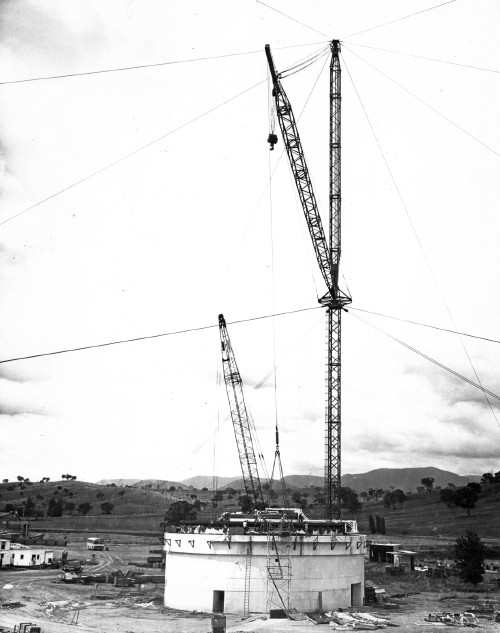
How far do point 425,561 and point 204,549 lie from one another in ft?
202

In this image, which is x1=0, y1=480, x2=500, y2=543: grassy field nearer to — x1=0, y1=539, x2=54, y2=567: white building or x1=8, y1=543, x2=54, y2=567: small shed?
x1=8, y1=543, x2=54, y2=567: small shed

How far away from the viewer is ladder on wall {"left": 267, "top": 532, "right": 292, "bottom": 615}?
41.0 metres

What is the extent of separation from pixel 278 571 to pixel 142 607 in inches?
404

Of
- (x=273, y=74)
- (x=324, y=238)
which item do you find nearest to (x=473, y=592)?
(x=324, y=238)

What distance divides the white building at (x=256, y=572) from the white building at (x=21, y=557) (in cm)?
3901

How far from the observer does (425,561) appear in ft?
Answer: 303

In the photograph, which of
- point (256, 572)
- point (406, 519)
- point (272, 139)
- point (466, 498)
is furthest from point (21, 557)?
point (406, 519)

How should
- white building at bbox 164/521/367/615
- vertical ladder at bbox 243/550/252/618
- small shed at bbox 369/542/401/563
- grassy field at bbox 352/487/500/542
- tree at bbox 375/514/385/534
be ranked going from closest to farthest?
vertical ladder at bbox 243/550/252/618 < white building at bbox 164/521/367/615 < small shed at bbox 369/542/401/563 < tree at bbox 375/514/385/534 < grassy field at bbox 352/487/500/542

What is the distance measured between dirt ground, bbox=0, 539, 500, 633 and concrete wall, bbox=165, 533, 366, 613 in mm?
1517

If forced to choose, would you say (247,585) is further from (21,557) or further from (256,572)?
(21,557)

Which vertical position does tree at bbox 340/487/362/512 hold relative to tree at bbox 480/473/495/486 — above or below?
below

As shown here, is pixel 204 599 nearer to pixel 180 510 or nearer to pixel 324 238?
pixel 324 238

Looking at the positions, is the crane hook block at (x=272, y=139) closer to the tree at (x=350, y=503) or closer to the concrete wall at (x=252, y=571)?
the concrete wall at (x=252, y=571)

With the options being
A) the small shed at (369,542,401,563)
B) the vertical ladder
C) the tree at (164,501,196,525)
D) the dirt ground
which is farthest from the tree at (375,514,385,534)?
the vertical ladder
